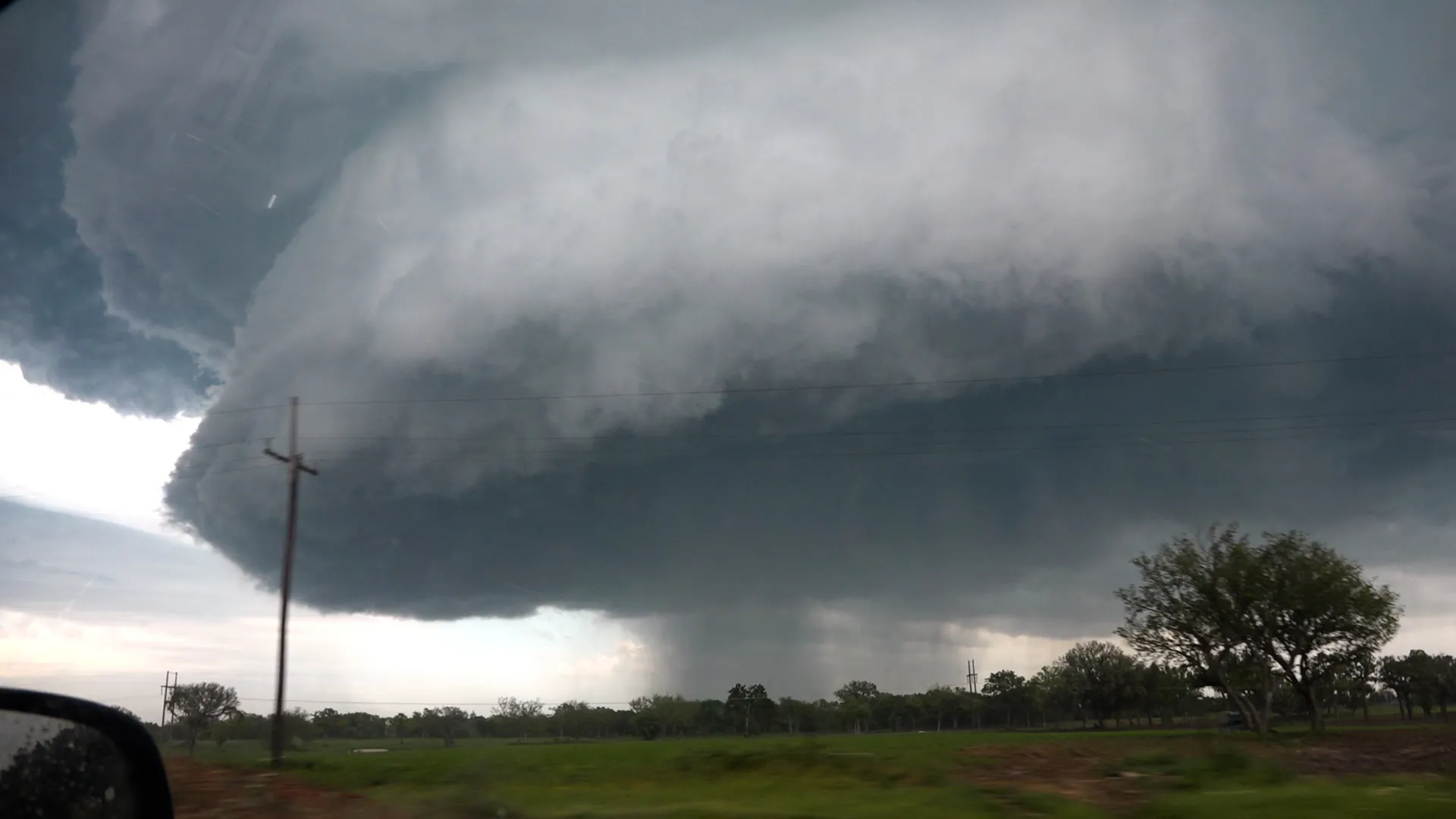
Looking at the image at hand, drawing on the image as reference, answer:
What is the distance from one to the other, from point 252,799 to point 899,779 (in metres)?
6.28

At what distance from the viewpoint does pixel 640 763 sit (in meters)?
12.0

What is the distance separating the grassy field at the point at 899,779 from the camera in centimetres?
763

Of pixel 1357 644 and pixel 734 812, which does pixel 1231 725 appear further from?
pixel 734 812

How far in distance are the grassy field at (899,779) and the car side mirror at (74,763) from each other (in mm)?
4747

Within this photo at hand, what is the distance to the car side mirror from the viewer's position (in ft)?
10.7

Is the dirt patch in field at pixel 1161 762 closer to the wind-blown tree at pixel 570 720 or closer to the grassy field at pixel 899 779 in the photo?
the grassy field at pixel 899 779

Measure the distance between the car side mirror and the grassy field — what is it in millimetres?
4747

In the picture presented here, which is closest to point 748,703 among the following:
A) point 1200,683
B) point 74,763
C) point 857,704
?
point 857,704

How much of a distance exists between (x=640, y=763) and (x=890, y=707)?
1360 cm

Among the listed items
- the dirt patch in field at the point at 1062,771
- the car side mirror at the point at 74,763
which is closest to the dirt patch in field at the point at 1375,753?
the dirt patch in field at the point at 1062,771

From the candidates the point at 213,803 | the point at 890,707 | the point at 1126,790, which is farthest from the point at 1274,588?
the point at 213,803

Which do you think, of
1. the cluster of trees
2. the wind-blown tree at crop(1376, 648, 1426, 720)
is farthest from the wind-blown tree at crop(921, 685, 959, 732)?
the wind-blown tree at crop(1376, 648, 1426, 720)

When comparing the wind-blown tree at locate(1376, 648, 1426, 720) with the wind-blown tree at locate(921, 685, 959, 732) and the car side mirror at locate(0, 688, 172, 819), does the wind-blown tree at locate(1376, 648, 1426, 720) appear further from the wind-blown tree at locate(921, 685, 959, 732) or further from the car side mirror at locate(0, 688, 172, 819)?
the car side mirror at locate(0, 688, 172, 819)

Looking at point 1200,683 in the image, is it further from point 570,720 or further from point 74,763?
point 74,763
